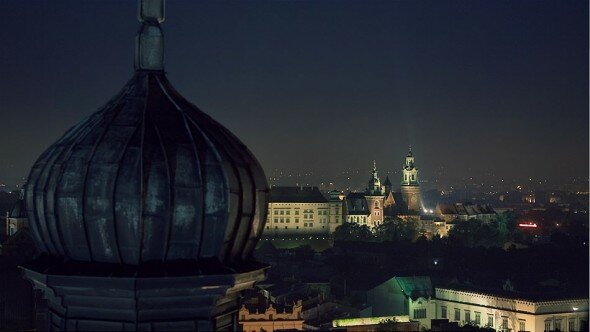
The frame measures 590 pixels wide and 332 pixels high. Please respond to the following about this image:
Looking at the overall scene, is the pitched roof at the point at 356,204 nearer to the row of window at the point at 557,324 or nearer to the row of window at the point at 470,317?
the row of window at the point at 470,317

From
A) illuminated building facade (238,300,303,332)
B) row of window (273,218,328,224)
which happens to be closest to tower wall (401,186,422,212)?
row of window (273,218,328,224)

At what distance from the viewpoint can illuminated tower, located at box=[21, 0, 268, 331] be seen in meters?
5.14

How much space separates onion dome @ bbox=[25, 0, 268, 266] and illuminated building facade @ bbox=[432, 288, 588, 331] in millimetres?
33972

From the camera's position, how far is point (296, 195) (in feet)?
311

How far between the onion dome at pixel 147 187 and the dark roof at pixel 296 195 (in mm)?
86883

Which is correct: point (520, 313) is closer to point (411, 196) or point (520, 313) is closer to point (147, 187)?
point (147, 187)

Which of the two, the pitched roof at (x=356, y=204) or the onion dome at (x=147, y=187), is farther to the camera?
the pitched roof at (x=356, y=204)

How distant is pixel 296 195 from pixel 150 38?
8924 cm

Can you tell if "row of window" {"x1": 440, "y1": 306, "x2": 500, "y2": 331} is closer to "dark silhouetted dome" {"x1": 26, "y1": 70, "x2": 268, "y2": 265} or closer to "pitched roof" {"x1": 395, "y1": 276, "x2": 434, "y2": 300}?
"pitched roof" {"x1": 395, "y1": 276, "x2": 434, "y2": 300}

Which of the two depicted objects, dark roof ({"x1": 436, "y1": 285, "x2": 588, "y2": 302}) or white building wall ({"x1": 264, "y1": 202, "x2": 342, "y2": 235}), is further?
white building wall ({"x1": 264, "y1": 202, "x2": 342, "y2": 235})

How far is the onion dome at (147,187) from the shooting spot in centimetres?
513

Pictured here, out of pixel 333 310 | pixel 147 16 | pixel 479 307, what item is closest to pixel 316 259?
pixel 479 307

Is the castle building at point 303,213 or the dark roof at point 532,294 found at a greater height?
the castle building at point 303,213

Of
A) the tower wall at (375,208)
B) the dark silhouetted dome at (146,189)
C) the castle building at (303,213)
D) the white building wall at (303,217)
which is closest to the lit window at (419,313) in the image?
the dark silhouetted dome at (146,189)
